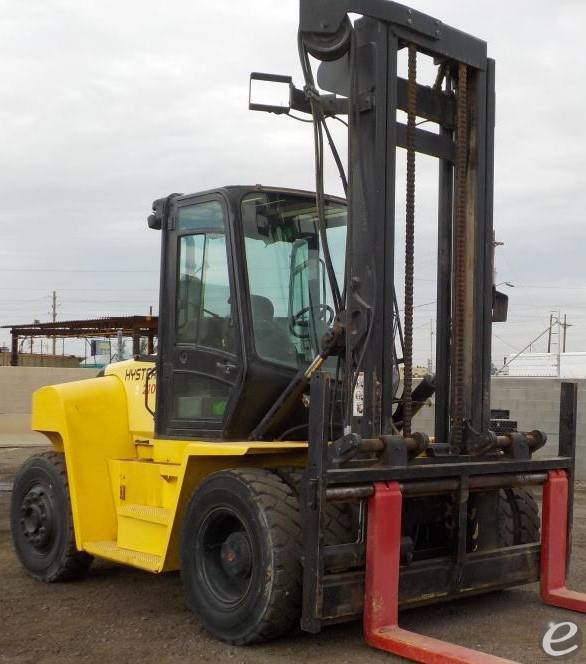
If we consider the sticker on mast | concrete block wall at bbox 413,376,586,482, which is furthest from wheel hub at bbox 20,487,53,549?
concrete block wall at bbox 413,376,586,482

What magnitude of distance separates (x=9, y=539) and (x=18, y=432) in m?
15.2

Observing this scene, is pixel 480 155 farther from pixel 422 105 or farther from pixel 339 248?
pixel 339 248

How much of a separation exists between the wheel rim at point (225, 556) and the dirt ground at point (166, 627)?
280mm

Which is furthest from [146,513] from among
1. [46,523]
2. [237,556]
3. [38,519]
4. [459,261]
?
[459,261]

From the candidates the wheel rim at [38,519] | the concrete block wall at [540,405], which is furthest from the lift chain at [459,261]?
the concrete block wall at [540,405]

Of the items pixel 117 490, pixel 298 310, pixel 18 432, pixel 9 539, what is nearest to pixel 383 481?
pixel 298 310

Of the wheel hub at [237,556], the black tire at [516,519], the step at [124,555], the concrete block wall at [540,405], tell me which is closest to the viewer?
the wheel hub at [237,556]

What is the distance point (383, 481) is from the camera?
16.2 feet

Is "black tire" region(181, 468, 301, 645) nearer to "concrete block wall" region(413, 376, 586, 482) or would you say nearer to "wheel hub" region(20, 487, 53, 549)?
"wheel hub" region(20, 487, 53, 549)

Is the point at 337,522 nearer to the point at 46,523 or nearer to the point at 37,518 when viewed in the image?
the point at 46,523

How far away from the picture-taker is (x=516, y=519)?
239 inches

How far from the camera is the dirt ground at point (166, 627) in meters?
4.94

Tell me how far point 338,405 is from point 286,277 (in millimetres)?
925

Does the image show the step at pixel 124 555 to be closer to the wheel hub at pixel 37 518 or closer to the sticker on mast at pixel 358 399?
the wheel hub at pixel 37 518
